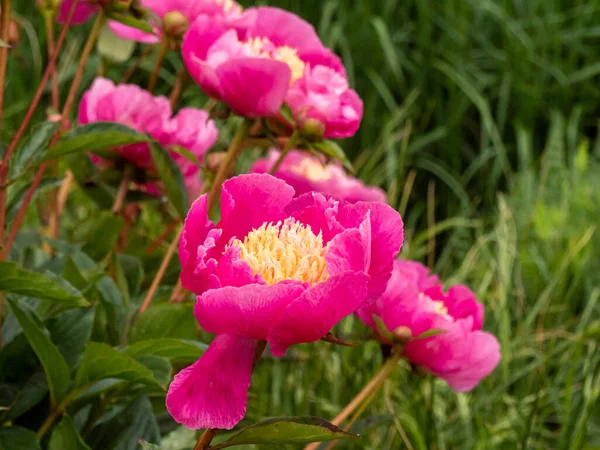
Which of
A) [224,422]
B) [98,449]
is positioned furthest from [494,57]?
[224,422]

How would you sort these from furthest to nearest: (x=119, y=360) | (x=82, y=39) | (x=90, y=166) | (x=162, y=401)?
(x=82, y=39) → (x=90, y=166) → (x=162, y=401) → (x=119, y=360)

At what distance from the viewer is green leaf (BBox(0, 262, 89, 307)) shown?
0.52 metres

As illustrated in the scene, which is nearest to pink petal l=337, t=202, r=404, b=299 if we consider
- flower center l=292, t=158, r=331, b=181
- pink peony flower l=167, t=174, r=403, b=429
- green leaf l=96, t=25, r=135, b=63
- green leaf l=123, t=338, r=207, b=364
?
pink peony flower l=167, t=174, r=403, b=429

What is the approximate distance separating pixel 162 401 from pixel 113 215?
0.17m

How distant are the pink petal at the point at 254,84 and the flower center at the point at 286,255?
0.20m

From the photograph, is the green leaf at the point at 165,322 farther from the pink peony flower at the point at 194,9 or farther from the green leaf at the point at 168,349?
the pink peony flower at the point at 194,9

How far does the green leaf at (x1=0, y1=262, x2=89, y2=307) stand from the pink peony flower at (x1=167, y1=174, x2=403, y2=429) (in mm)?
140

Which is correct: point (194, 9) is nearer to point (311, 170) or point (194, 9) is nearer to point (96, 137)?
point (96, 137)

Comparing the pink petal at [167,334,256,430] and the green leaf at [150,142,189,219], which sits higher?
the pink petal at [167,334,256,430]

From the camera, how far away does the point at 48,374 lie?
0.55 m

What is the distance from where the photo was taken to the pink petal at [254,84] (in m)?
0.59

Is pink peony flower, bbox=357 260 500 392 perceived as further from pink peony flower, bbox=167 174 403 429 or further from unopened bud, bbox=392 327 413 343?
pink peony flower, bbox=167 174 403 429

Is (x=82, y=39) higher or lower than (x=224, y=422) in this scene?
lower

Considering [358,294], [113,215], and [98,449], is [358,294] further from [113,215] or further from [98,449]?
[113,215]
